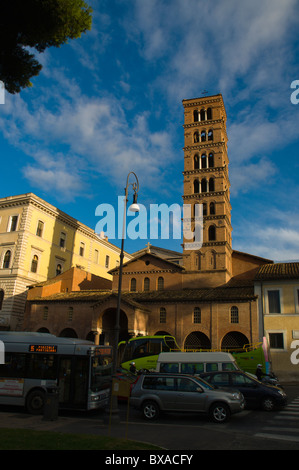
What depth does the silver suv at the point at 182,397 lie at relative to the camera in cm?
1238

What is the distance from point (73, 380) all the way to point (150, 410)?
10.9 feet

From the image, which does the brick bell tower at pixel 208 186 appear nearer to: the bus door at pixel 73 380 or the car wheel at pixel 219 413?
the bus door at pixel 73 380

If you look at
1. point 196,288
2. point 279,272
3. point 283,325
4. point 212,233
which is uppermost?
point 212,233

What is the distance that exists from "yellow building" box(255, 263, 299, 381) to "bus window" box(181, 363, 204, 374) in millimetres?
12840

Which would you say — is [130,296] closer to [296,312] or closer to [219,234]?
[219,234]

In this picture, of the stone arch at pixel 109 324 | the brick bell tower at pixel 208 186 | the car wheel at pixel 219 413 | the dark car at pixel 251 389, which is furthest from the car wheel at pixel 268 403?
the brick bell tower at pixel 208 186

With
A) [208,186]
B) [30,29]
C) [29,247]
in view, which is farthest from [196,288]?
[30,29]

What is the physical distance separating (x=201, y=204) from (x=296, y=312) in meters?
15.4

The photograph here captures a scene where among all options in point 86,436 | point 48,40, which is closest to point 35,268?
point 48,40

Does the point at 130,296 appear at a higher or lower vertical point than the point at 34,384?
higher

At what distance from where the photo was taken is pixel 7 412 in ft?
46.8

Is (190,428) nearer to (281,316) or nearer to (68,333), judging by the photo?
(281,316)

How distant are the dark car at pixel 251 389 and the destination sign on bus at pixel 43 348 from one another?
6.57m

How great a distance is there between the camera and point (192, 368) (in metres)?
17.9
